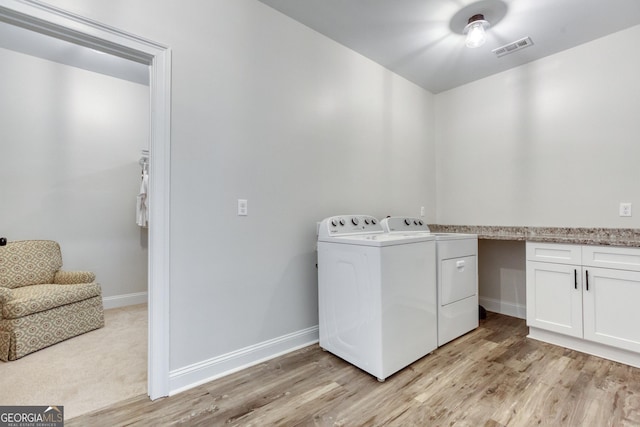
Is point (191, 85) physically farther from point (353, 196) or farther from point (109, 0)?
point (353, 196)

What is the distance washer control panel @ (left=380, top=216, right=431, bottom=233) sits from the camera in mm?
2602

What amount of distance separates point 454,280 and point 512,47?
2.15m

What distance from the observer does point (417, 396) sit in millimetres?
1665

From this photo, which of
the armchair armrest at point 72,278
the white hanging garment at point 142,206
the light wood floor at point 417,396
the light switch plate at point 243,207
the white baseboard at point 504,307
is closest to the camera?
the light wood floor at point 417,396

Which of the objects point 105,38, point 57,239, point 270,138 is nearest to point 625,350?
point 270,138

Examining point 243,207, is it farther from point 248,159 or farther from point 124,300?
point 124,300

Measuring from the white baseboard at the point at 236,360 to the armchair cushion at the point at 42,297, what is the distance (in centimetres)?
148

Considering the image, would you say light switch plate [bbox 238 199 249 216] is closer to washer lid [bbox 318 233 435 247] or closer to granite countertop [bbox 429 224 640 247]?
washer lid [bbox 318 233 435 247]

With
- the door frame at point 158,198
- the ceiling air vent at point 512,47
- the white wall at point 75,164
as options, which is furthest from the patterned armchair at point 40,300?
the ceiling air vent at point 512,47

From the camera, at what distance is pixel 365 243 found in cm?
187

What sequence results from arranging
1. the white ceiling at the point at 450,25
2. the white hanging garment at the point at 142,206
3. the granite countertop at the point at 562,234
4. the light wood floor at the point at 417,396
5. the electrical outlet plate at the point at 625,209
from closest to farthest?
the light wood floor at the point at 417,396
the white ceiling at the point at 450,25
the granite countertop at the point at 562,234
the electrical outlet plate at the point at 625,209
the white hanging garment at the point at 142,206

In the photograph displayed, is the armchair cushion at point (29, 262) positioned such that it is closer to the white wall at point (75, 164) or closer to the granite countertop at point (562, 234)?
the white wall at point (75, 164)

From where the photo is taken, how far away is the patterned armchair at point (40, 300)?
84.9 inches

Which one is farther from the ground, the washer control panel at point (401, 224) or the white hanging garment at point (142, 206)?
the white hanging garment at point (142, 206)
